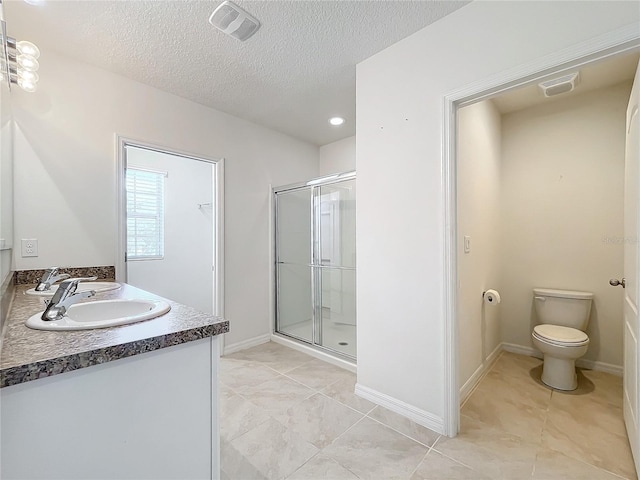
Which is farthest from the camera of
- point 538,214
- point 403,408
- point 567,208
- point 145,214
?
point 145,214

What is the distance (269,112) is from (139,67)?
45.8 inches

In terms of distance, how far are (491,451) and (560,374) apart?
1160 millimetres

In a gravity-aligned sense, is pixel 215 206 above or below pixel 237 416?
above

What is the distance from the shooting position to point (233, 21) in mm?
1694

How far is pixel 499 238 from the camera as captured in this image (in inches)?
119

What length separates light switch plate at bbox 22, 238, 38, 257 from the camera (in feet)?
6.24

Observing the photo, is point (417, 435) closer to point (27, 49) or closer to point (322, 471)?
point (322, 471)

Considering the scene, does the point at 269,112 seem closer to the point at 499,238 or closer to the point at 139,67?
the point at 139,67

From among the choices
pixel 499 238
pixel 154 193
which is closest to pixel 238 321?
pixel 154 193

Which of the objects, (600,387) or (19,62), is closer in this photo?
(19,62)

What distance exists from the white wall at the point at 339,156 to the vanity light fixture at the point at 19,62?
287 cm

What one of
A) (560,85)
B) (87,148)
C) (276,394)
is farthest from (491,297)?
(87,148)

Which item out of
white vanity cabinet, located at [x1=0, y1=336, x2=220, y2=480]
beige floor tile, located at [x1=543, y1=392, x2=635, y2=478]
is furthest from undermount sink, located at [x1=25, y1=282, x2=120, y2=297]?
beige floor tile, located at [x1=543, y1=392, x2=635, y2=478]

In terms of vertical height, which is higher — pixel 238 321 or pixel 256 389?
pixel 238 321
